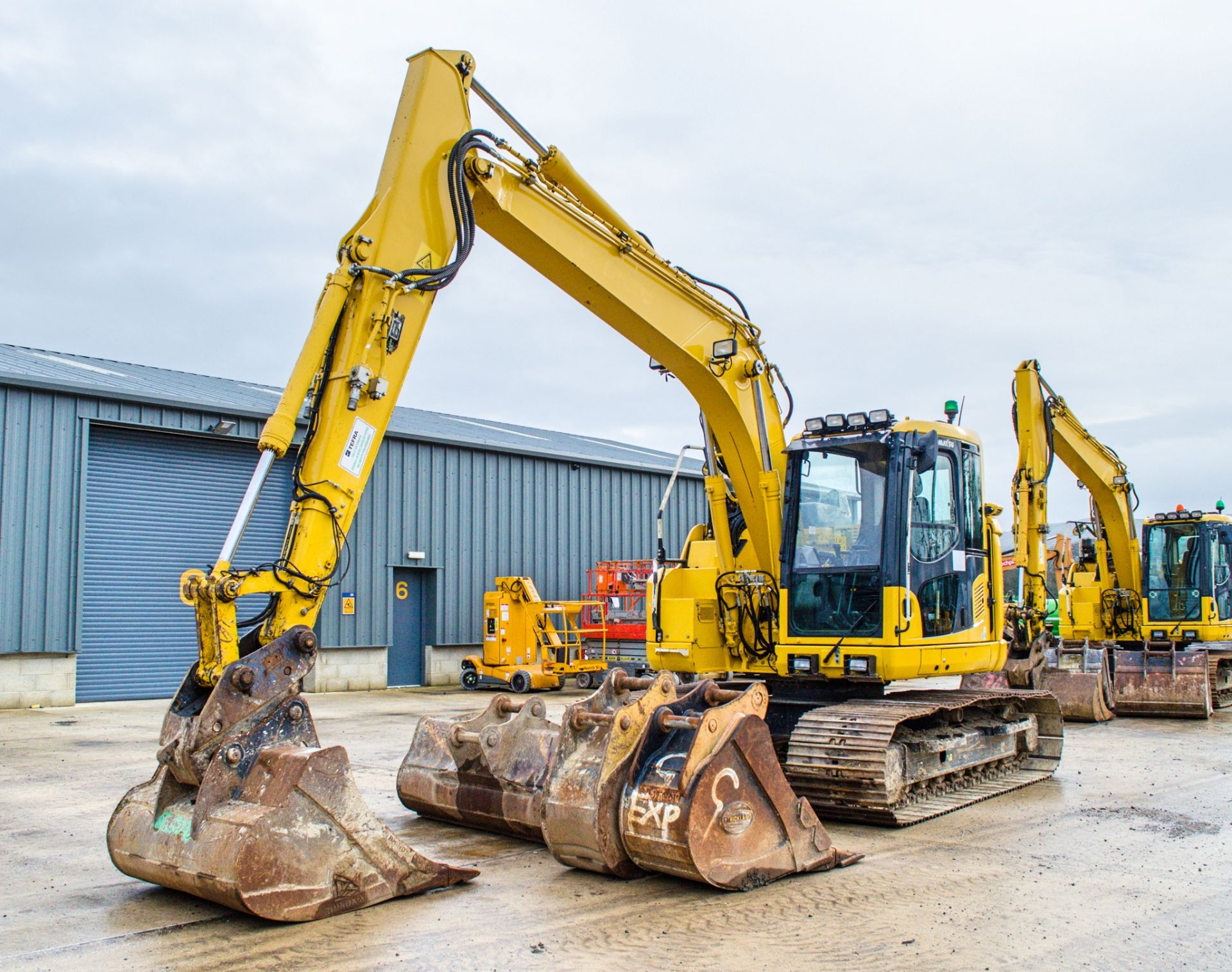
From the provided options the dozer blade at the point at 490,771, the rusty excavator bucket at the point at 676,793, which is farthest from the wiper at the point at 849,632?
the dozer blade at the point at 490,771

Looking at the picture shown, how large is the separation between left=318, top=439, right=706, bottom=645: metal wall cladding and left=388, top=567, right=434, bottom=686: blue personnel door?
0.35 m

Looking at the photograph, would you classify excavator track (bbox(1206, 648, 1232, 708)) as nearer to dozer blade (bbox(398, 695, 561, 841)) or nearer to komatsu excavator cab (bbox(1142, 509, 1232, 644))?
komatsu excavator cab (bbox(1142, 509, 1232, 644))

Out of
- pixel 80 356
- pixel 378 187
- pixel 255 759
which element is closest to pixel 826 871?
pixel 255 759

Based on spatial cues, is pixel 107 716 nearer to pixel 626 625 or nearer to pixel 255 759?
pixel 626 625

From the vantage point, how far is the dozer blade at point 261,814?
5.20m

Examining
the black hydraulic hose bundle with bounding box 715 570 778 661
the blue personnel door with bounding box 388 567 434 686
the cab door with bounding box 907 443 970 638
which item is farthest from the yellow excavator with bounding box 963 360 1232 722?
the blue personnel door with bounding box 388 567 434 686

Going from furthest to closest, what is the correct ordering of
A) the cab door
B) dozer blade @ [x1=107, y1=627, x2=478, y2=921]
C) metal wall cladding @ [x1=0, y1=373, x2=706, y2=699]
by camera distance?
metal wall cladding @ [x1=0, y1=373, x2=706, y2=699] → the cab door → dozer blade @ [x1=107, y1=627, x2=478, y2=921]

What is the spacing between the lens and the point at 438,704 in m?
17.7

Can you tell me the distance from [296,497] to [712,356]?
4043 millimetres

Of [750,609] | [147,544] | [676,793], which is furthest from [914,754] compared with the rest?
[147,544]

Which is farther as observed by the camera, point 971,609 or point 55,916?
point 971,609

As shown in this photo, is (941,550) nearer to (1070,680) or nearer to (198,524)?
(1070,680)

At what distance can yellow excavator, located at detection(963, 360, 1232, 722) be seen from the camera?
46.4 feet

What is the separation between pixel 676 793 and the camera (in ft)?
18.6
